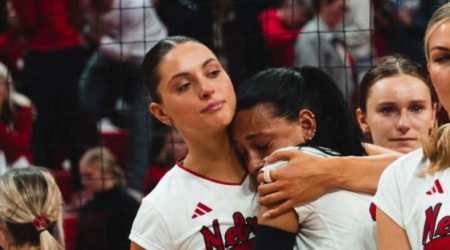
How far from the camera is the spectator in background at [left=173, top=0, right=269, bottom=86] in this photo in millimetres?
4246

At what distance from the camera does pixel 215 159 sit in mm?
2346

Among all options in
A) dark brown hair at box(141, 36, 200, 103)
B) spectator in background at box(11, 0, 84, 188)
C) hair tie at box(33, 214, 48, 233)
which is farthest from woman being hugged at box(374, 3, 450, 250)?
spectator in background at box(11, 0, 84, 188)

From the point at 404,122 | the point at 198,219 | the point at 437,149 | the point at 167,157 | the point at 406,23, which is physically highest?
the point at 437,149

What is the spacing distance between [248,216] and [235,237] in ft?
0.27

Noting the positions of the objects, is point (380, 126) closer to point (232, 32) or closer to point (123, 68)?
point (232, 32)

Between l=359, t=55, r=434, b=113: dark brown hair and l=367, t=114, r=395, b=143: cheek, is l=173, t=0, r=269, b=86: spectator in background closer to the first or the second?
l=359, t=55, r=434, b=113: dark brown hair

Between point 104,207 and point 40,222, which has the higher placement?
point 40,222

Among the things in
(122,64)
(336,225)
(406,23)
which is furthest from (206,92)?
(406,23)

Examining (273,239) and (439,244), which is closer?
(439,244)

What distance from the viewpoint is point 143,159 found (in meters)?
4.48

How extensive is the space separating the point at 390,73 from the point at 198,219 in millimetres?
1134

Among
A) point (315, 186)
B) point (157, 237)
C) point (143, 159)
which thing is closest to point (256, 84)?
point (315, 186)

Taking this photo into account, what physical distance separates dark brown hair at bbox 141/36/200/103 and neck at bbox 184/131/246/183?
0.20m

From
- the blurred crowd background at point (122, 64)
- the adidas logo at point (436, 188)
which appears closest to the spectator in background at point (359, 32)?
the blurred crowd background at point (122, 64)
